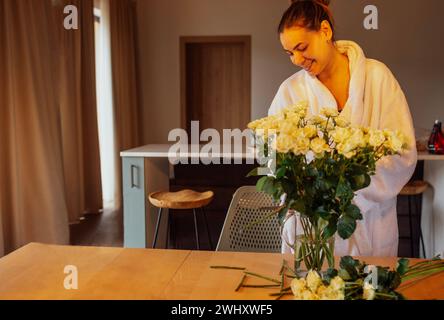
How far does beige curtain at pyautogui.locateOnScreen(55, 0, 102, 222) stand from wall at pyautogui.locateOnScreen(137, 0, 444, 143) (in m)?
1.70

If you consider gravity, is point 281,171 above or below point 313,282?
above

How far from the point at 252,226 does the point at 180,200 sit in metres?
0.98

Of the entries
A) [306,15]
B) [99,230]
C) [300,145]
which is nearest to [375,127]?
[306,15]

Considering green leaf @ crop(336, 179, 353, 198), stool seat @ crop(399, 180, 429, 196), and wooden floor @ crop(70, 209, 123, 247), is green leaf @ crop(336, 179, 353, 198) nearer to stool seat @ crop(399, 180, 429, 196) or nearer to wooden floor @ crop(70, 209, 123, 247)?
stool seat @ crop(399, 180, 429, 196)

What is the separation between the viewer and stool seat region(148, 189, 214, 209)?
2.68m

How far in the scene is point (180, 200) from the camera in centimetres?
271

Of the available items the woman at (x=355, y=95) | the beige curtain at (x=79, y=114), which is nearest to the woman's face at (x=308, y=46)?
the woman at (x=355, y=95)

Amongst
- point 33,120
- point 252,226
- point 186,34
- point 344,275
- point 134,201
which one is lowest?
point 134,201

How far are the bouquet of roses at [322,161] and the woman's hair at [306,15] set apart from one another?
0.45 m

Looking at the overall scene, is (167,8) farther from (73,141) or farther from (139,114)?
(73,141)

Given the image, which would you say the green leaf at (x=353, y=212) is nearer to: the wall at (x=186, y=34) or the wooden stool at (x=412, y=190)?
the wooden stool at (x=412, y=190)

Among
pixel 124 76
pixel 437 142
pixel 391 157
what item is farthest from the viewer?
pixel 124 76

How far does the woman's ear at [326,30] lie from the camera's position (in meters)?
1.36

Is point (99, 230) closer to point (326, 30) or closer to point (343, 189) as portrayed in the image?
point (326, 30)
